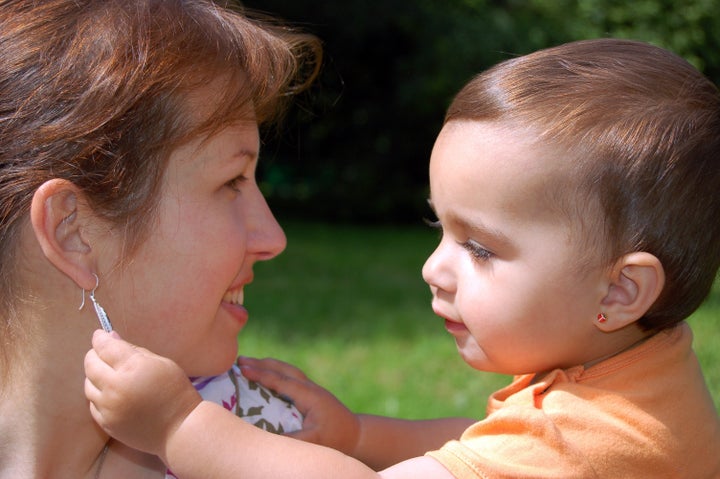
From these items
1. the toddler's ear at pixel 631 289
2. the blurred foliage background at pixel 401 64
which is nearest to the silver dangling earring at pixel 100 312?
the toddler's ear at pixel 631 289

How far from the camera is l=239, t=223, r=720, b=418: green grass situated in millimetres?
5320

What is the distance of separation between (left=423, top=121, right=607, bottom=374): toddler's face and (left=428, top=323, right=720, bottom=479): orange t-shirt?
0.32 ft

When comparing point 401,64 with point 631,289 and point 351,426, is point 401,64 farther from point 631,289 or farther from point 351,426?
point 631,289

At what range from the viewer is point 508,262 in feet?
6.69

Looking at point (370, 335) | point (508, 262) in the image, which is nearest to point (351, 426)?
point (508, 262)

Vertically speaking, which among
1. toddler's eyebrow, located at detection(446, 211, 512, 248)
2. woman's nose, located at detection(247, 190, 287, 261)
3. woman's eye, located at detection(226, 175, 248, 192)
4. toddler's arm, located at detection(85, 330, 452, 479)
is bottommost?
toddler's arm, located at detection(85, 330, 452, 479)

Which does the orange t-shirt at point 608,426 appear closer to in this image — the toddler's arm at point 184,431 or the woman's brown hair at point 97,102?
the toddler's arm at point 184,431

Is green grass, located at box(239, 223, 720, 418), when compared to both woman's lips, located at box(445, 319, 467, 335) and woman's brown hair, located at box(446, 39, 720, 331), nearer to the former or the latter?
woman's lips, located at box(445, 319, 467, 335)

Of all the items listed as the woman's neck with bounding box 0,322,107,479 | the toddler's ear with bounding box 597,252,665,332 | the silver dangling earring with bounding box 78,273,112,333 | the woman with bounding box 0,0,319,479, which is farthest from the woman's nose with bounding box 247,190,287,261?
the toddler's ear with bounding box 597,252,665,332

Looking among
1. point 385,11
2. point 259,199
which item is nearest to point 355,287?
point 259,199

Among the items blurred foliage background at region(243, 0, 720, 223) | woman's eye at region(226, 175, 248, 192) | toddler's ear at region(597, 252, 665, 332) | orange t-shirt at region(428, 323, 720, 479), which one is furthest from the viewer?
blurred foliage background at region(243, 0, 720, 223)

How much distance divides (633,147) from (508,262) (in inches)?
14.0

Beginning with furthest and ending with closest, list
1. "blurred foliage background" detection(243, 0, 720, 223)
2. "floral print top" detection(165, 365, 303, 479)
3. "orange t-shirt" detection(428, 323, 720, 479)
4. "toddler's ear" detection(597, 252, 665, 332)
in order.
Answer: "blurred foliage background" detection(243, 0, 720, 223), "floral print top" detection(165, 365, 303, 479), "toddler's ear" detection(597, 252, 665, 332), "orange t-shirt" detection(428, 323, 720, 479)

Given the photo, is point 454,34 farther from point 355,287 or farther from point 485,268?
point 485,268
